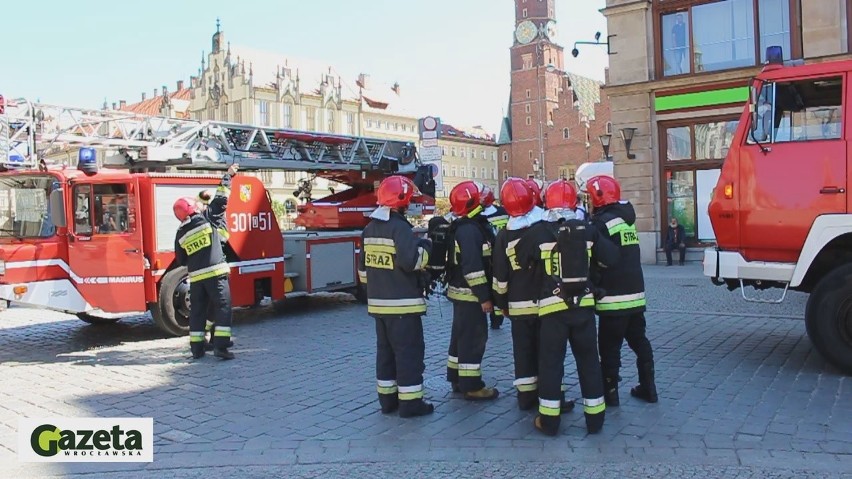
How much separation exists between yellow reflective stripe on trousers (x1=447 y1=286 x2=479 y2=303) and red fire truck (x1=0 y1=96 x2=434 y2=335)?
496 cm

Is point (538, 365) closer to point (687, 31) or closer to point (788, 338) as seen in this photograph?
point (788, 338)

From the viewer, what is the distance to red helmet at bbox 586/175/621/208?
593 cm

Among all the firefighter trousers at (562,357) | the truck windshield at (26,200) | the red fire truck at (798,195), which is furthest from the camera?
the truck windshield at (26,200)

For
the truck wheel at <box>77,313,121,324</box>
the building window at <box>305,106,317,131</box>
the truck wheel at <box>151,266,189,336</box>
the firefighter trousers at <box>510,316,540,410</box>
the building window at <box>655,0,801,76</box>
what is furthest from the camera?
the building window at <box>305,106,317,131</box>

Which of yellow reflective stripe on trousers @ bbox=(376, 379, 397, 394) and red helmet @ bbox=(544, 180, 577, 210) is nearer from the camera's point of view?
red helmet @ bbox=(544, 180, 577, 210)

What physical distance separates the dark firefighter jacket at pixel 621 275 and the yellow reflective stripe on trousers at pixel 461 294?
1060 millimetres

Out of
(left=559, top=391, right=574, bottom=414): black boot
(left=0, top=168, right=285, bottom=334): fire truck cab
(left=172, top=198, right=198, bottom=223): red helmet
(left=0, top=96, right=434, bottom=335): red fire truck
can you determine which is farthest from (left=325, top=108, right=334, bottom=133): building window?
(left=559, top=391, right=574, bottom=414): black boot

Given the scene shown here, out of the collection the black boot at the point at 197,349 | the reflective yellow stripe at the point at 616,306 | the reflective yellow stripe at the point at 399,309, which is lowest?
the black boot at the point at 197,349

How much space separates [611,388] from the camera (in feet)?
19.3

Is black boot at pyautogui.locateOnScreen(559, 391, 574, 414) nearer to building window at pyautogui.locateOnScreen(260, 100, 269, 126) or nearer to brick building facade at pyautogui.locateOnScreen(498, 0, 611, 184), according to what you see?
brick building facade at pyautogui.locateOnScreen(498, 0, 611, 184)

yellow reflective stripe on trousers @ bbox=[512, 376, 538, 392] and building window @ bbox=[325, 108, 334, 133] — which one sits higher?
building window @ bbox=[325, 108, 334, 133]

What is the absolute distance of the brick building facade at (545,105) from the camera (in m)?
81.9

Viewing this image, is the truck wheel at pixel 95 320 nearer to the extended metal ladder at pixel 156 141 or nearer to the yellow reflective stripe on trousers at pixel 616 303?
the extended metal ladder at pixel 156 141

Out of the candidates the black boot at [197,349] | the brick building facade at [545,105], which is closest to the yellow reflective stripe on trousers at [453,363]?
the black boot at [197,349]
